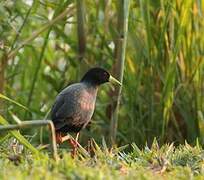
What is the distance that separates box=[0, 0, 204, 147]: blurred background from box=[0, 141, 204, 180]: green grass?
1516 mm

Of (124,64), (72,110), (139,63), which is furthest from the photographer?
(139,63)

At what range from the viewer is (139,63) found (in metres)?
5.38

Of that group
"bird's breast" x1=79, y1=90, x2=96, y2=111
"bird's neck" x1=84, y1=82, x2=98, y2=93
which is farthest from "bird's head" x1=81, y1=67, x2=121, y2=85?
Answer: "bird's breast" x1=79, y1=90, x2=96, y2=111

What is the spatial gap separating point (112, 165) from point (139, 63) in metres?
2.29

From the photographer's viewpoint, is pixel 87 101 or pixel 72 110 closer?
pixel 72 110

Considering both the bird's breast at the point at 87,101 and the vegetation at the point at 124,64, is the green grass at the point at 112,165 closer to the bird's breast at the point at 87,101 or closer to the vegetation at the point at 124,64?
the bird's breast at the point at 87,101

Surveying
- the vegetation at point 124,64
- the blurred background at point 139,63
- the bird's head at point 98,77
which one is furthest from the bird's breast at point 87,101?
the blurred background at point 139,63

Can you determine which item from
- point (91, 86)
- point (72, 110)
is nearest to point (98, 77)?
point (91, 86)

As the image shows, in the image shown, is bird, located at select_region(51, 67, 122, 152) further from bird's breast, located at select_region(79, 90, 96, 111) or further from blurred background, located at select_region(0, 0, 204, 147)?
blurred background, located at select_region(0, 0, 204, 147)

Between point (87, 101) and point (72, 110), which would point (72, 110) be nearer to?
point (72, 110)

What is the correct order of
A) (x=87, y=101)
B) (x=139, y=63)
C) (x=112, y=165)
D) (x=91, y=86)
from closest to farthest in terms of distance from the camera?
(x=112, y=165)
(x=87, y=101)
(x=91, y=86)
(x=139, y=63)

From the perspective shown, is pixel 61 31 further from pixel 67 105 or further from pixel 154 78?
pixel 67 105

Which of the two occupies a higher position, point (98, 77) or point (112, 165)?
point (98, 77)

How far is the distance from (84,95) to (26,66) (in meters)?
1.76
